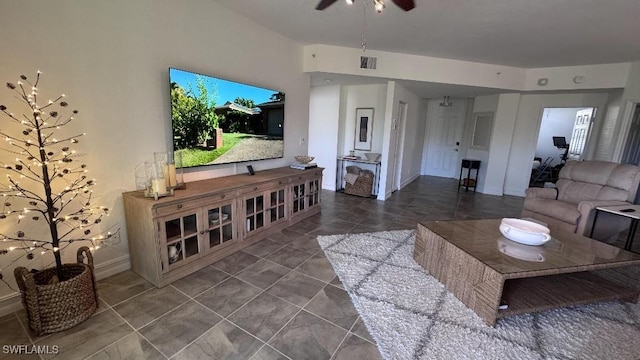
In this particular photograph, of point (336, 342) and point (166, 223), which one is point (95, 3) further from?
point (336, 342)

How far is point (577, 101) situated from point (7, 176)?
805cm

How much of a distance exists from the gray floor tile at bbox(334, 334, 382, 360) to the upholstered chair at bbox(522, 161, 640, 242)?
8.03ft

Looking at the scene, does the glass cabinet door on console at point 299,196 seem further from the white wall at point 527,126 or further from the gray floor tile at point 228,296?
the white wall at point 527,126

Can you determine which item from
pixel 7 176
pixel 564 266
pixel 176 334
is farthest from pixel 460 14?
pixel 7 176

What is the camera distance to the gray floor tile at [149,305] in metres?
1.76

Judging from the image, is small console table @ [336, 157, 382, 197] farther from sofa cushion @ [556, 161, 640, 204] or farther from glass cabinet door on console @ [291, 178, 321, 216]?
sofa cushion @ [556, 161, 640, 204]

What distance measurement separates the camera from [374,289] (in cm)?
216

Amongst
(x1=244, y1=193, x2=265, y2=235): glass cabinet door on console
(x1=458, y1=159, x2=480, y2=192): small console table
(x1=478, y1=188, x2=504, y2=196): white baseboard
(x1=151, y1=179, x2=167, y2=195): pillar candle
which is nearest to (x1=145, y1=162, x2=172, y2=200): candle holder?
(x1=151, y1=179, x2=167, y2=195): pillar candle

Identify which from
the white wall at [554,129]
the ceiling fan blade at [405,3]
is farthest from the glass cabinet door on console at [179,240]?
the white wall at [554,129]

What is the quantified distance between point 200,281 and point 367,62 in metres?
3.76

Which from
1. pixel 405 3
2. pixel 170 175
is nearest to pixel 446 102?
pixel 405 3

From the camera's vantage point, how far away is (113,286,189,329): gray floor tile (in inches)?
69.1

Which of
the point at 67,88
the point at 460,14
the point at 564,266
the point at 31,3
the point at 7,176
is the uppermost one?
the point at 460,14

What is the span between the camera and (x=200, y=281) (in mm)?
2203
